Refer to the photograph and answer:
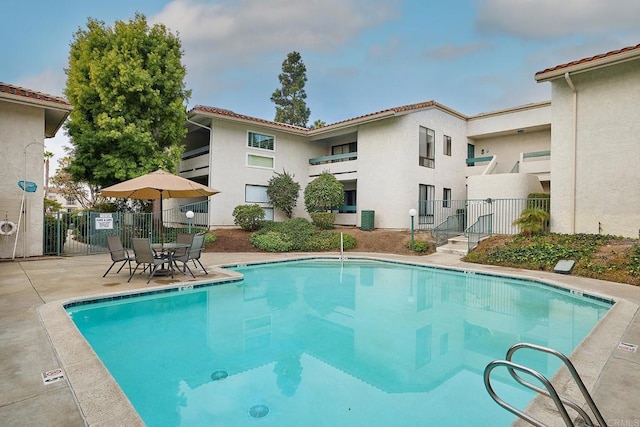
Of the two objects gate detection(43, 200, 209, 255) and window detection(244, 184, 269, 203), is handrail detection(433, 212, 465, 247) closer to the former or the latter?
window detection(244, 184, 269, 203)

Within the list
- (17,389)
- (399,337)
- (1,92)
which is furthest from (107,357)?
(1,92)

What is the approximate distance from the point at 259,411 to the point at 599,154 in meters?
15.0

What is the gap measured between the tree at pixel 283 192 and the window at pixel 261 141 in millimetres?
2104

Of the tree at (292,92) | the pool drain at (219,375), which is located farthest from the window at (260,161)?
the tree at (292,92)

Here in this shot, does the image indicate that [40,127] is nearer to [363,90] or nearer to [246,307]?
[246,307]

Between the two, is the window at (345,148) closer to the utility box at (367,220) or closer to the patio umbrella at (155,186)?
the utility box at (367,220)

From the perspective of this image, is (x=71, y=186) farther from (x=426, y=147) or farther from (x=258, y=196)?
(x=426, y=147)

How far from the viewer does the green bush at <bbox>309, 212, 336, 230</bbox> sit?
18.9 metres

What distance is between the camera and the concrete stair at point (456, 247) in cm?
1529

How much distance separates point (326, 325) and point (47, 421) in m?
4.47

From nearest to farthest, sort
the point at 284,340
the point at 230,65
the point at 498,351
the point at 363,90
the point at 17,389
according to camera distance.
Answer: the point at 17,389 → the point at 498,351 → the point at 284,340 → the point at 230,65 → the point at 363,90

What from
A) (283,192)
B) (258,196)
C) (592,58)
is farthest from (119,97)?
(592,58)

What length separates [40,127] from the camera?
40.8 ft

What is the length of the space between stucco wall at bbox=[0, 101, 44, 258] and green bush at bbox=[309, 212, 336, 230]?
12.0 metres
